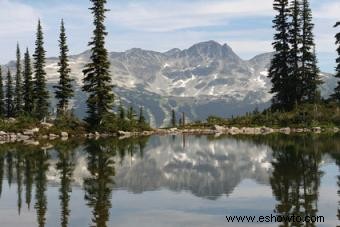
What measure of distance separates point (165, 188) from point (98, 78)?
180 ft

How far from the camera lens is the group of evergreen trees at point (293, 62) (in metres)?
91.3

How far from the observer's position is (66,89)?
93.3m

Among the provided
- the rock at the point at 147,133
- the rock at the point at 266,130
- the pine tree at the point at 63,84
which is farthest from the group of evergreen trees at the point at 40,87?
the rock at the point at 266,130

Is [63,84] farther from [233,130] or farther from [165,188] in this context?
[165,188]

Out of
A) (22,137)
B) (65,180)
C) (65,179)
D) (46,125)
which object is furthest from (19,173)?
(46,125)

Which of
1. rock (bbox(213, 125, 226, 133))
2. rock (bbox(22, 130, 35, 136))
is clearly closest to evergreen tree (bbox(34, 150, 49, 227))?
rock (bbox(22, 130, 35, 136))

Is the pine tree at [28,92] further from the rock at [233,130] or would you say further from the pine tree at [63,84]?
the rock at [233,130]

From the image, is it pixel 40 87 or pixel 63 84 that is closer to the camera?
pixel 63 84

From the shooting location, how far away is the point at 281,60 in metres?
93.8

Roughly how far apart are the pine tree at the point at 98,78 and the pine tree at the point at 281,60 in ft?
98.8

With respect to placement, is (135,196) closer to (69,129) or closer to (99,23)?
(69,129)

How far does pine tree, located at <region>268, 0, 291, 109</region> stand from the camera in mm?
92438

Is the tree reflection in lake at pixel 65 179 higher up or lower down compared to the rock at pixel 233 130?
lower down

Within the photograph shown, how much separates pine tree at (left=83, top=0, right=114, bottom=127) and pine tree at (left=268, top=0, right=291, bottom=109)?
30.1 m
